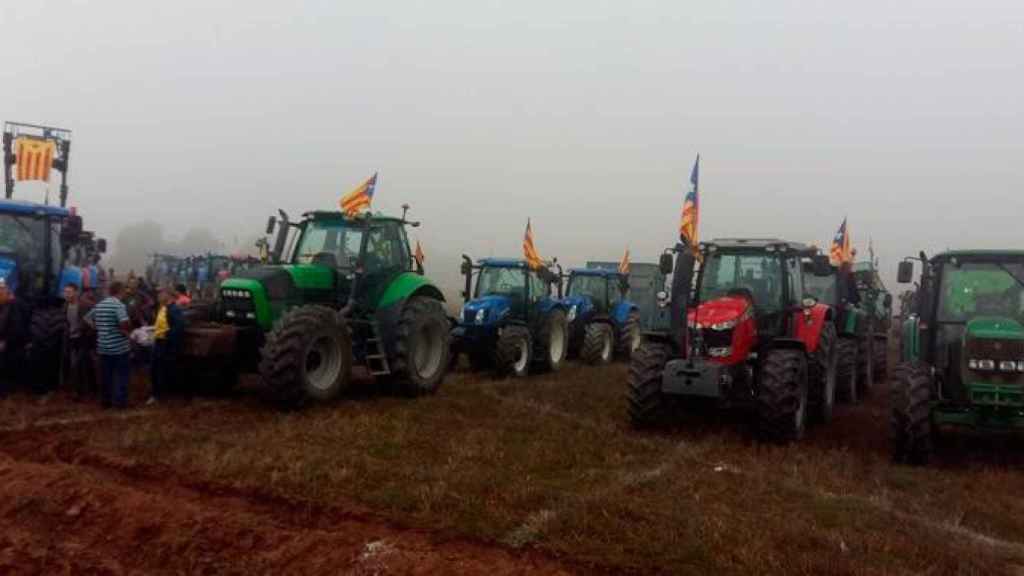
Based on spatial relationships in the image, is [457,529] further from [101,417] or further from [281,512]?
[101,417]

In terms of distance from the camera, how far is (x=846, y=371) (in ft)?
36.8

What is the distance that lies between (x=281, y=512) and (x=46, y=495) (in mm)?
1558

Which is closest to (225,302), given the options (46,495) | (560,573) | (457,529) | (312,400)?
(312,400)

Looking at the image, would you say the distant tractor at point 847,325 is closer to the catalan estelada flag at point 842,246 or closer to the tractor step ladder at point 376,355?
the catalan estelada flag at point 842,246

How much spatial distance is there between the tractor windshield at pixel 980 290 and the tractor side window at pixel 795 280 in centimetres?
146

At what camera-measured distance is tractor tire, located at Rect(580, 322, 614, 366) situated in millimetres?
14219

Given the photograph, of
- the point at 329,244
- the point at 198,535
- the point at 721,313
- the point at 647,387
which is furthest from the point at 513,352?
the point at 198,535

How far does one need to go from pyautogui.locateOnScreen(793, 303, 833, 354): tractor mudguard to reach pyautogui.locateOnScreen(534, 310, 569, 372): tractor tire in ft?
14.9

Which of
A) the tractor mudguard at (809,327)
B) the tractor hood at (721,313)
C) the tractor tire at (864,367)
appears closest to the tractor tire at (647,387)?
the tractor hood at (721,313)

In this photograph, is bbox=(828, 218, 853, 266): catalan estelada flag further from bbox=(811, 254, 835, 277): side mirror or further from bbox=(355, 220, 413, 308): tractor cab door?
bbox=(355, 220, 413, 308): tractor cab door

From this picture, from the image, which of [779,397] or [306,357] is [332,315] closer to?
[306,357]

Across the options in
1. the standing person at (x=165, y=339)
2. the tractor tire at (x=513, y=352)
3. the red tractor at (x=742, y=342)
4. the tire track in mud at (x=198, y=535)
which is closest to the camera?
the tire track in mud at (x=198, y=535)

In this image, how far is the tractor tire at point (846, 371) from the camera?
11.2 meters

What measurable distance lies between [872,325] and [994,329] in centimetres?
714
